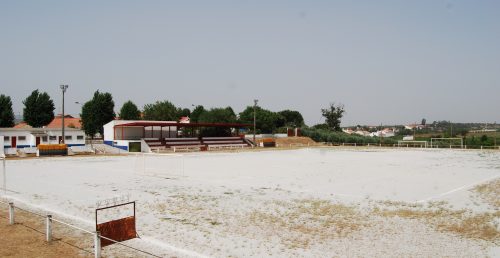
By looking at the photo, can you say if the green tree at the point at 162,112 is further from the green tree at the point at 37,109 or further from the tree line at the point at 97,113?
the green tree at the point at 37,109

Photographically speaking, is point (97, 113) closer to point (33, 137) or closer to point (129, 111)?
point (129, 111)

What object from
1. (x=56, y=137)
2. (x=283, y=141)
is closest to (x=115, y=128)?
(x=56, y=137)

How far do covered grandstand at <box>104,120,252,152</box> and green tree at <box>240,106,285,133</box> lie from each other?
34.9 meters

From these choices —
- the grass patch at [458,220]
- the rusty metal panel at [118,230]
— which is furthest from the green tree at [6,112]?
the grass patch at [458,220]

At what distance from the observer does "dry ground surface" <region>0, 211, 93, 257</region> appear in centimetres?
945

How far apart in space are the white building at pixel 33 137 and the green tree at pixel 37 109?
1290 inches

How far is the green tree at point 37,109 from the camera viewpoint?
81875 mm

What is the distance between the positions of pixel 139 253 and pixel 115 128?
172ft

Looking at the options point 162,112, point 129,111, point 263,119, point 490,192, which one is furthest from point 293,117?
point 490,192

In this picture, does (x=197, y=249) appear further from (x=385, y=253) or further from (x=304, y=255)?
(x=385, y=253)

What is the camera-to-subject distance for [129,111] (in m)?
102

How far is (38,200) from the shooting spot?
16.7m

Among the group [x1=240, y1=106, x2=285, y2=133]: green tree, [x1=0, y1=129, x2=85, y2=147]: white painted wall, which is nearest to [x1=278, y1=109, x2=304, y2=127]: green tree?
[x1=240, y1=106, x2=285, y2=133]: green tree

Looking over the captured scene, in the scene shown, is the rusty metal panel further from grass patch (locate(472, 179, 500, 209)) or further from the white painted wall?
the white painted wall
